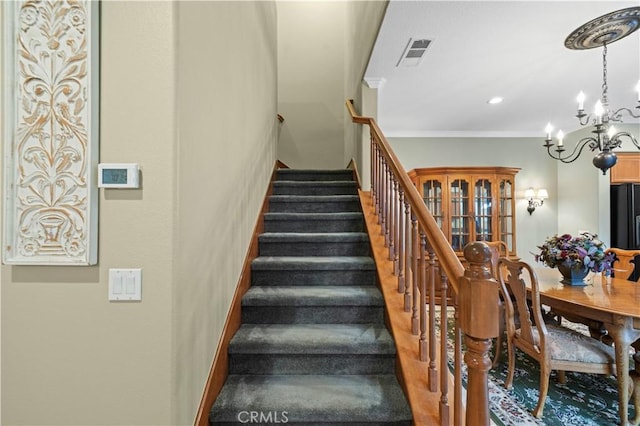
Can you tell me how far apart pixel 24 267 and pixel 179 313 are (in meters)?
0.57

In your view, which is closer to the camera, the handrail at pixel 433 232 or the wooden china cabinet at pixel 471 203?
the handrail at pixel 433 232

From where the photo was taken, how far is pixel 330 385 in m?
1.58

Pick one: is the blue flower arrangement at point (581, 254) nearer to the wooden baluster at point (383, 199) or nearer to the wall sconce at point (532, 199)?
the wooden baluster at point (383, 199)

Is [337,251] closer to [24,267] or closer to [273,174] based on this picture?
[273,174]

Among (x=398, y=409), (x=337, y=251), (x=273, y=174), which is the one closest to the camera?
(x=398, y=409)

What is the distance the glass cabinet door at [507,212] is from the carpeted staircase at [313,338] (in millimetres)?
3029

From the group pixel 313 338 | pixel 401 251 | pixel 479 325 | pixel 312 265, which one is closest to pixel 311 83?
pixel 312 265

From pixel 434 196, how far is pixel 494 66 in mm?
2064

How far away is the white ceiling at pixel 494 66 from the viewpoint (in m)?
2.02

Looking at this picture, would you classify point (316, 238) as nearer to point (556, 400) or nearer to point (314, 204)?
point (314, 204)

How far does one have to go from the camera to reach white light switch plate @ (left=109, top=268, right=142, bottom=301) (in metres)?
1.07

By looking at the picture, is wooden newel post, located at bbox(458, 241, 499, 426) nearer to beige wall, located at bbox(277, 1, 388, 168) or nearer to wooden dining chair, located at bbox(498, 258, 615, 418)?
wooden dining chair, located at bbox(498, 258, 615, 418)

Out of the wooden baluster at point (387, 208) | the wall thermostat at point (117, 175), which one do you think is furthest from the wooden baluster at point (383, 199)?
the wall thermostat at point (117, 175)

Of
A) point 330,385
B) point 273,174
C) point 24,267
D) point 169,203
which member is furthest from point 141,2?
point 273,174
